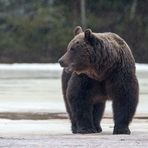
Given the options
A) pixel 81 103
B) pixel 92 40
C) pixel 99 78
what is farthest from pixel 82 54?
pixel 81 103

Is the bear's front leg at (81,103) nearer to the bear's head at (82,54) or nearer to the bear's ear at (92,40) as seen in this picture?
the bear's head at (82,54)

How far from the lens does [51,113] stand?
49.4ft

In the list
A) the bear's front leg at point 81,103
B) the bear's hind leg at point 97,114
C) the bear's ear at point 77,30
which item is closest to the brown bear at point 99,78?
the bear's front leg at point 81,103

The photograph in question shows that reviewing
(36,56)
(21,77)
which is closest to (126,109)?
(21,77)

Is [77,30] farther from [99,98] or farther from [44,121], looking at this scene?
[44,121]

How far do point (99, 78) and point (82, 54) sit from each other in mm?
393

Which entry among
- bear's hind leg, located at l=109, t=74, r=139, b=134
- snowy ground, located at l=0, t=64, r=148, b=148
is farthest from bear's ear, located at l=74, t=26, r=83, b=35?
snowy ground, located at l=0, t=64, r=148, b=148

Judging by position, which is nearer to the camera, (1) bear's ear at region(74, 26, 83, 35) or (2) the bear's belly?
(2) the bear's belly

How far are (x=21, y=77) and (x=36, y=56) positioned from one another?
44.3ft

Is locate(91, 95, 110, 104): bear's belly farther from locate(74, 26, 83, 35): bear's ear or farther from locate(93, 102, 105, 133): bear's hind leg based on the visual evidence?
locate(74, 26, 83, 35): bear's ear

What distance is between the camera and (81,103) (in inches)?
443

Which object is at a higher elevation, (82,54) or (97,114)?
(82,54)

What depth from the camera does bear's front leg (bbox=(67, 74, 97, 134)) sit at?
11.2 metres

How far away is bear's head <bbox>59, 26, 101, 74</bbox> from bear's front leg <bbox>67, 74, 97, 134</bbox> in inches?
8.3
